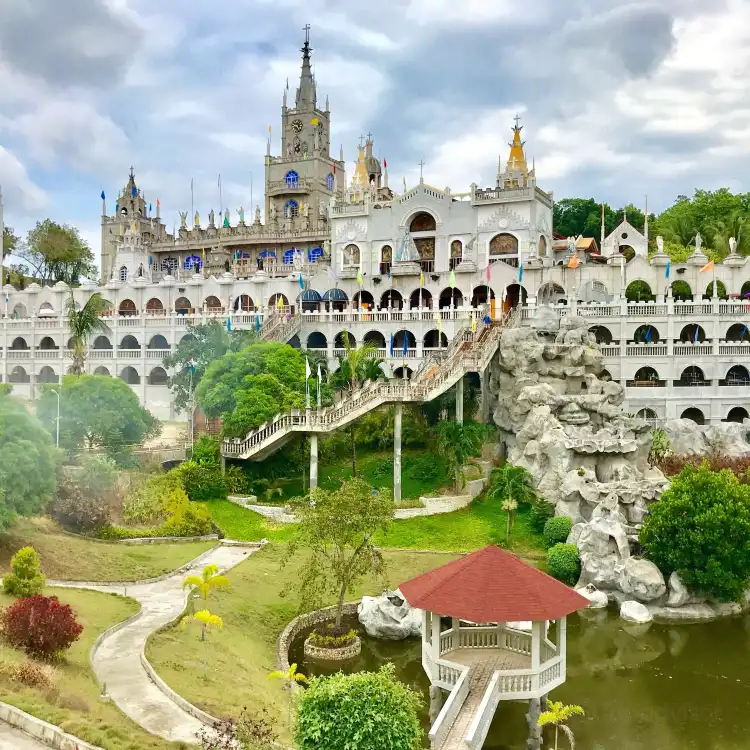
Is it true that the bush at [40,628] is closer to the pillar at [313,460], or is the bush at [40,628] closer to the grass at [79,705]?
the grass at [79,705]

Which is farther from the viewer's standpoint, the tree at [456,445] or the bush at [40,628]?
the tree at [456,445]

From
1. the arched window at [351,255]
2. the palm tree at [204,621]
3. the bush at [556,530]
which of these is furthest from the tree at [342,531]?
the arched window at [351,255]

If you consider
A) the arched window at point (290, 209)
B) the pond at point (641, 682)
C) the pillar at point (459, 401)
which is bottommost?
the pond at point (641, 682)

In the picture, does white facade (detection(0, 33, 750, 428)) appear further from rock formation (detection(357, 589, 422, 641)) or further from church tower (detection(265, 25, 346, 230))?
rock formation (detection(357, 589, 422, 641))

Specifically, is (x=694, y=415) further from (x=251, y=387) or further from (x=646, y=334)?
(x=251, y=387)

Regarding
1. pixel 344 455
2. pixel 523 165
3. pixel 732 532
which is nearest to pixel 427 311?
pixel 344 455

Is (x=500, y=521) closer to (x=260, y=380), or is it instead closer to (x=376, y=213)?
(x=260, y=380)

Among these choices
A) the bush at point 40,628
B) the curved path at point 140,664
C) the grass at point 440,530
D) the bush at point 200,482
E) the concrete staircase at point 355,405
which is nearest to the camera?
Result: the curved path at point 140,664
